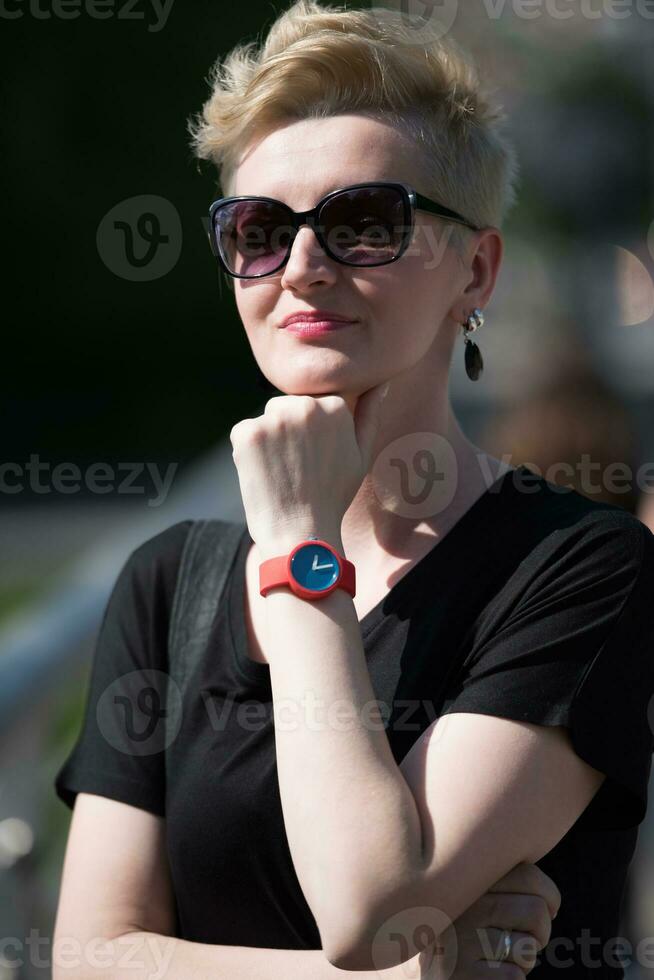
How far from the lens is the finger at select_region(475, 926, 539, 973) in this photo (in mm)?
1539

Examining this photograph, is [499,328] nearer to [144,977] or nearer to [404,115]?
[404,115]

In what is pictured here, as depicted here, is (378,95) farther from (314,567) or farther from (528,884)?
(528,884)

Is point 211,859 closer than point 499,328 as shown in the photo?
Yes

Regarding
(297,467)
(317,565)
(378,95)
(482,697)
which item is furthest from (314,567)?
(378,95)

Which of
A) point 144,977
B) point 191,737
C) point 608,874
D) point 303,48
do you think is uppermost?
point 303,48

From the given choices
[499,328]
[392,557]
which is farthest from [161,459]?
[392,557]

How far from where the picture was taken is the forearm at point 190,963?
161cm

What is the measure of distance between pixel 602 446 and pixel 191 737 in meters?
1.88

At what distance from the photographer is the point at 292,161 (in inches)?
71.4

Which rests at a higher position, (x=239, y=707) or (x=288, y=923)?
(x=239, y=707)

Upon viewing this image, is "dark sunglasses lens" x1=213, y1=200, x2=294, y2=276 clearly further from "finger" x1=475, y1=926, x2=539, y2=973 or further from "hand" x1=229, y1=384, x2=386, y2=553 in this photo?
"finger" x1=475, y1=926, x2=539, y2=973

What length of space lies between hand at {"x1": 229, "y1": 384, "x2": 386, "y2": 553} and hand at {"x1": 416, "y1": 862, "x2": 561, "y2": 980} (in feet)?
1.72

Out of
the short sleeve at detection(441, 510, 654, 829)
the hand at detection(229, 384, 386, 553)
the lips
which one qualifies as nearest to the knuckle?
the short sleeve at detection(441, 510, 654, 829)

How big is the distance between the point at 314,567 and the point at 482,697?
0.29m
